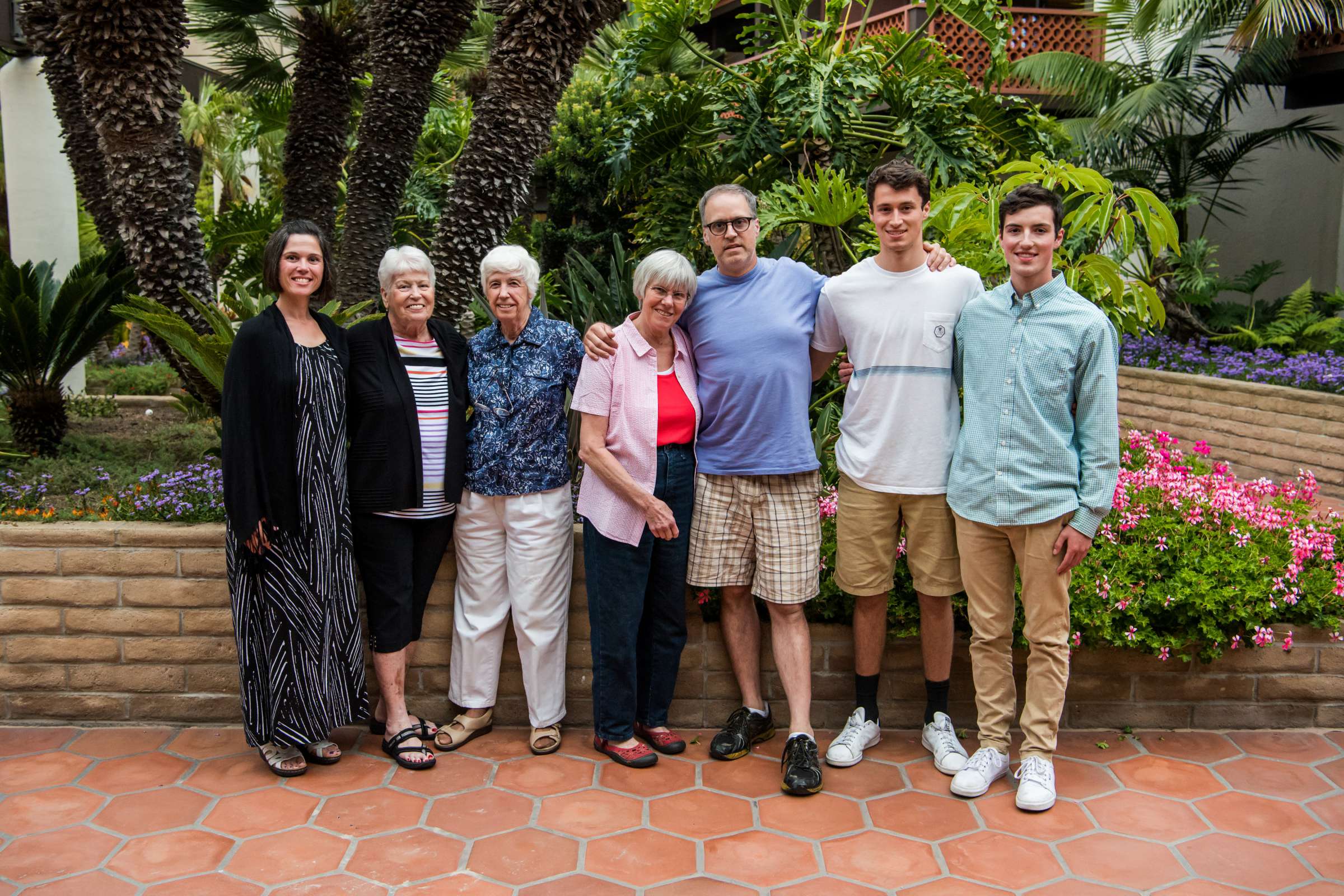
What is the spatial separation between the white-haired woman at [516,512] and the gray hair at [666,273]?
412mm

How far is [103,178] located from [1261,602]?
22.6 ft

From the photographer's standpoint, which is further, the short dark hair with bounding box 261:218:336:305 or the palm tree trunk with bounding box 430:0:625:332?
the palm tree trunk with bounding box 430:0:625:332

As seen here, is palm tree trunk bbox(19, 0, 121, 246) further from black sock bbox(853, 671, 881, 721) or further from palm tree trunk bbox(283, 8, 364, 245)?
black sock bbox(853, 671, 881, 721)

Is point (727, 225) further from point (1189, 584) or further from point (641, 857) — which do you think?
point (1189, 584)

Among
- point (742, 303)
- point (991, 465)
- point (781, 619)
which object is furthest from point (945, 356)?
point (781, 619)

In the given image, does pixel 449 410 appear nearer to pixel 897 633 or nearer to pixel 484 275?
pixel 484 275

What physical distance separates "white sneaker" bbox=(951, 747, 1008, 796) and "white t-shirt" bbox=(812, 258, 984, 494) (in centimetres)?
93

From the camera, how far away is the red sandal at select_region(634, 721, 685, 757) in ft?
12.5

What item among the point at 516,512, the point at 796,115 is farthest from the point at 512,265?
the point at 796,115

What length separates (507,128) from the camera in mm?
5422

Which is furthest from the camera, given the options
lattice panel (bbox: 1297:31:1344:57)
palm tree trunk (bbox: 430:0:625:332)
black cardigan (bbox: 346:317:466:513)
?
lattice panel (bbox: 1297:31:1344:57)

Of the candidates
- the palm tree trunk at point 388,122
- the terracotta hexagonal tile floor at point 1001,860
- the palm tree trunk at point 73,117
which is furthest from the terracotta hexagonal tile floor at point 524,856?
the palm tree trunk at point 73,117

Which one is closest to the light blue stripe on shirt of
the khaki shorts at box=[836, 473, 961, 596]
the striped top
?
the khaki shorts at box=[836, 473, 961, 596]

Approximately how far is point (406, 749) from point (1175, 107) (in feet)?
35.5
